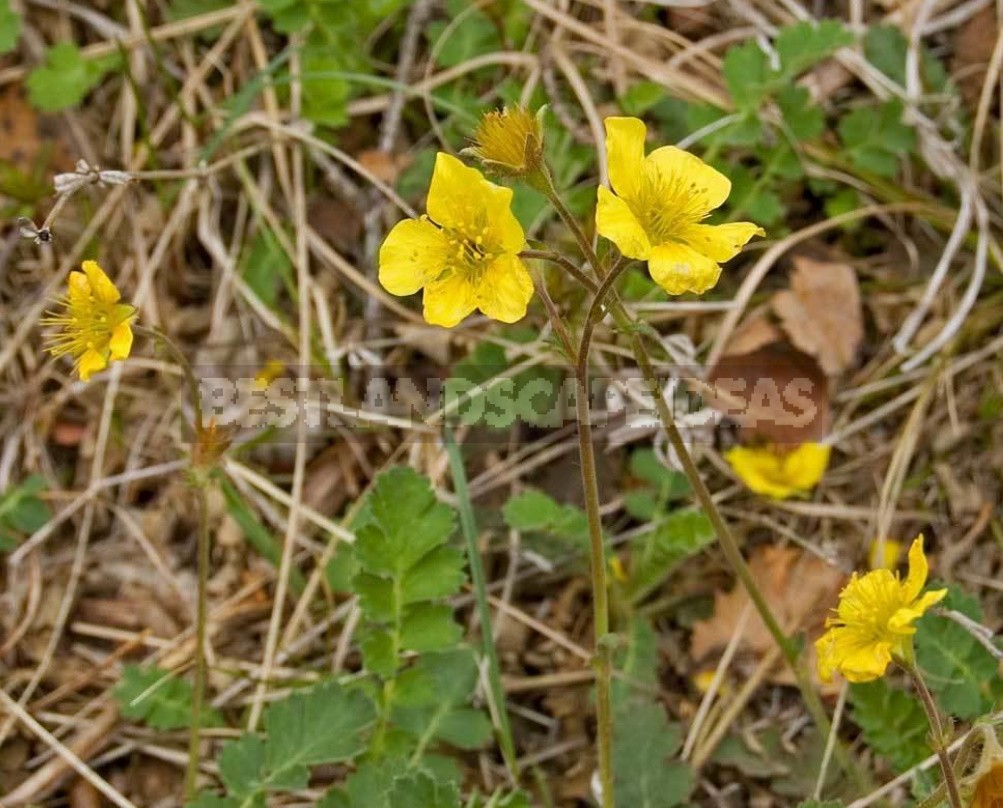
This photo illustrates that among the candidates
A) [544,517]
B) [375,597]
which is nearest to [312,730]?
[375,597]

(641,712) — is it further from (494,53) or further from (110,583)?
(494,53)

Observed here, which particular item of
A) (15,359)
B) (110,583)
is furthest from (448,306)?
(15,359)

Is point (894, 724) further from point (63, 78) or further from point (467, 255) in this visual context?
point (63, 78)

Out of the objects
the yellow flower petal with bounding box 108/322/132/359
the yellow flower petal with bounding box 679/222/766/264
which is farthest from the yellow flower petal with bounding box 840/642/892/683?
the yellow flower petal with bounding box 108/322/132/359

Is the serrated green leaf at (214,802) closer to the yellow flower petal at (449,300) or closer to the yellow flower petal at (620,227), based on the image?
the yellow flower petal at (449,300)

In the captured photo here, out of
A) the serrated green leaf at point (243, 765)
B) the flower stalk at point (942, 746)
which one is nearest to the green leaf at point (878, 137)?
the flower stalk at point (942, 746)

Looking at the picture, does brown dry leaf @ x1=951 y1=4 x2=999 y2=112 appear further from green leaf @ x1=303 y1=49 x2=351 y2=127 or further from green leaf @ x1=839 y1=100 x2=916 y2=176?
green leaf @ x1=303 y1=49 x2=351 y2=127
